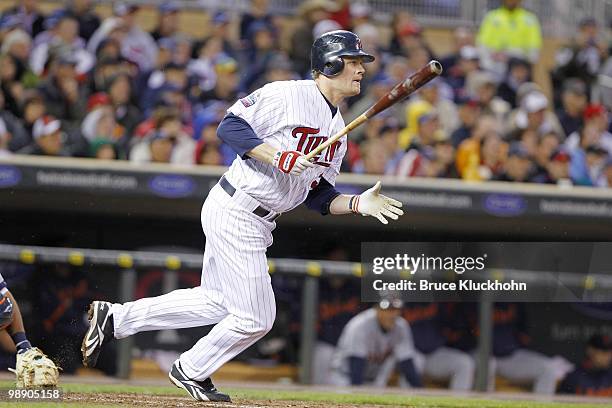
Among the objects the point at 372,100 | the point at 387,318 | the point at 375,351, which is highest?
the point at 372,100

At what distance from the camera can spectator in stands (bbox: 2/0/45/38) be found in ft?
34.1

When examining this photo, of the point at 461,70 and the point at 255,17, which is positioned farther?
the point at 461,70

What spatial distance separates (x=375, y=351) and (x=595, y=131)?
12.9 ft

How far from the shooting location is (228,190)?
17.4ft

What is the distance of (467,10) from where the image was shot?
13250mm

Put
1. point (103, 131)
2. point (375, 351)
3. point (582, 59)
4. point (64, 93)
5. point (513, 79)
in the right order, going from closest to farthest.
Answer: point (375, 351), point (103, 131), point (64, 93), point (513, 79), point (582, 59)

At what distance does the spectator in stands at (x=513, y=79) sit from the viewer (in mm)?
11727

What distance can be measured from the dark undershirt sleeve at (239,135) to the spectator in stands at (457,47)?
22.0 feet

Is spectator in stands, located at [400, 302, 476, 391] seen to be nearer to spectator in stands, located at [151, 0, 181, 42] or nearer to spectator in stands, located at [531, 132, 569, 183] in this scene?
spectator in stands, located at [531, 132, 569, 183]

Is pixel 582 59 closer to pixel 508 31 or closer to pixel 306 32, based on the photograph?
pixel 508 31

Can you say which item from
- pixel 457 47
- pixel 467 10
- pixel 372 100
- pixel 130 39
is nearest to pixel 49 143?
pixel 130 39

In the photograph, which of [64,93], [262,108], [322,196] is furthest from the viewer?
[64,93]

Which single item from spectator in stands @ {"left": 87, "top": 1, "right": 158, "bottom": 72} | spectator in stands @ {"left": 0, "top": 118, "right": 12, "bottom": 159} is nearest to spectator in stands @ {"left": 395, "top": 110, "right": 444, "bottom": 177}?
spectator in stands @ {"left": 87, "top": 1, "right": 158, "bottom": 72}

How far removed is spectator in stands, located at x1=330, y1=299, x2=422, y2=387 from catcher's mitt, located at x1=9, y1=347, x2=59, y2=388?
10.8ft
